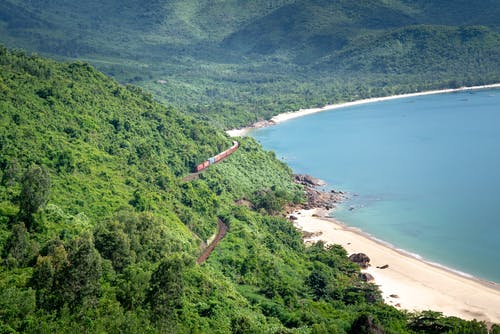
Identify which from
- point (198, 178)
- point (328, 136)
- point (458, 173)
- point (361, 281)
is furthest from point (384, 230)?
point (328, 136)

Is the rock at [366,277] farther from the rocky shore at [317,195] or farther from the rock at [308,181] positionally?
the rock at [308,181]

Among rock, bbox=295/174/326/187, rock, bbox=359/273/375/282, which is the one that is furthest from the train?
rock, bbox=359/273/375/282

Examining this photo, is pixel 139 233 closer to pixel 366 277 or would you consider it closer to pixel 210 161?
pixel 366 277

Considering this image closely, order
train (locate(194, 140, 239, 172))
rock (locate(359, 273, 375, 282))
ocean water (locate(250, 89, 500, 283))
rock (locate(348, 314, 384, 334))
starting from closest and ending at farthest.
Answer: rock (locate(348, 314, 384, 334)) → rock (locate(359, 273, 375, 282)) → ocean water (locate(250, 89, 500, 283)) → train (locate(194, 140, 239, 172))

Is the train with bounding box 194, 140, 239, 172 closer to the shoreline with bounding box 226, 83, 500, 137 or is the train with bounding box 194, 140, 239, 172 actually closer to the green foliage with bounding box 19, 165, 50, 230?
the green foliage with bounding box 19, 165, 50, 230

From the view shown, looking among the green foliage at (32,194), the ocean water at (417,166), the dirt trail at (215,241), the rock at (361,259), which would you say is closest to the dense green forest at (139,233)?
the green foliage at (32,194)

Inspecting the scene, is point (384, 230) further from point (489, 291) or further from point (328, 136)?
point (328, 136)
